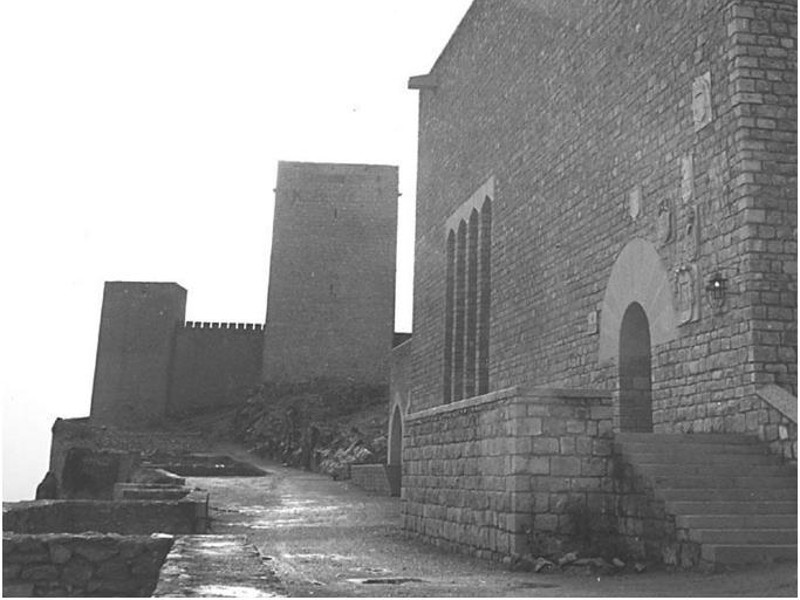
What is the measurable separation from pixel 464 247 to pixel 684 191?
27.1ft

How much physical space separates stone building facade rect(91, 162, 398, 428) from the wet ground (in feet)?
74.9

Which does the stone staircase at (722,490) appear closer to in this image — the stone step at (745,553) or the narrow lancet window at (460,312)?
the stone step at (745,553)

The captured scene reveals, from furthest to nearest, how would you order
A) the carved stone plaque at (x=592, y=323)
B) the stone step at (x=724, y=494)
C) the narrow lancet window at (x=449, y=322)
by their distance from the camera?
the narrow lancet window at (x=449, y=322) → the carved stone plaque at (x=592, y=323) → the stone step at (x=724, y=494)

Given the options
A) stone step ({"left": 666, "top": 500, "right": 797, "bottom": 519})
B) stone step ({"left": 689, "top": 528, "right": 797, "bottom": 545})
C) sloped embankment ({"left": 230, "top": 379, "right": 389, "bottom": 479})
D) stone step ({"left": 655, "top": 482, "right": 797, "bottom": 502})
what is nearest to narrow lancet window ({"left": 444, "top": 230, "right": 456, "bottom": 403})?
sloped embankment ({"left": 230, "top": 379, "right": 389, "bottom": 479})

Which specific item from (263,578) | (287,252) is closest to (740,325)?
(263,578)

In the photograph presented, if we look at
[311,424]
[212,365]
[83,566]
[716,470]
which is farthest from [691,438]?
[212,365]

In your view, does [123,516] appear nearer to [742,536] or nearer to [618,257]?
[742,536]

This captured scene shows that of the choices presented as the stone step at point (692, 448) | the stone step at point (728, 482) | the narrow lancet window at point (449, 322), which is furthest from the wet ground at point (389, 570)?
the narrow lancet window at point (449, 322)

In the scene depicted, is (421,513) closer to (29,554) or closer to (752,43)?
(29,554)

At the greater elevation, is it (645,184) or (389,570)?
(645,184)

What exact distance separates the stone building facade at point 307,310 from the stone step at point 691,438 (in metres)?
28.1

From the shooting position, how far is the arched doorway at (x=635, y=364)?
10273mm

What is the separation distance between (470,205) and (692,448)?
9596 mm

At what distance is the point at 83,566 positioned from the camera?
6082mm
